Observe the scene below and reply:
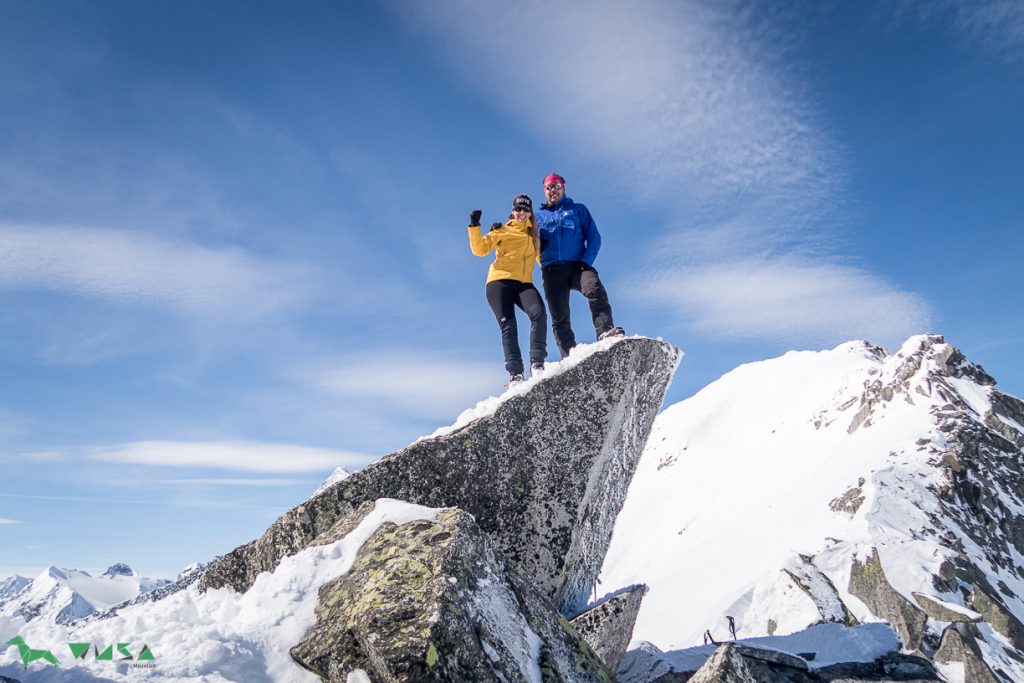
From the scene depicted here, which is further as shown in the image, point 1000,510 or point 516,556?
point 1000,510

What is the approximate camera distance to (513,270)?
1006 centimetres

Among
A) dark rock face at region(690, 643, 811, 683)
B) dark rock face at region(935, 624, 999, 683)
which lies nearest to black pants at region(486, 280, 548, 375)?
dark rock face at region(690, 643, 811, 683)

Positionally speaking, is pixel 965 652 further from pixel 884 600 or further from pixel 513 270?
pixel 513 270

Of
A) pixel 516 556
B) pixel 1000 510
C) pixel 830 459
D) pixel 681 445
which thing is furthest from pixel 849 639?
pixel 681 445

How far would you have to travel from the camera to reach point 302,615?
542 cm

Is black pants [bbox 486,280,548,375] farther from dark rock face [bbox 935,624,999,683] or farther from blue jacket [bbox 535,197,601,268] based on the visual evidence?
dark rock face [bbox 935,624,999,683]

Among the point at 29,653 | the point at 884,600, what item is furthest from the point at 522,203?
the point at 884,600

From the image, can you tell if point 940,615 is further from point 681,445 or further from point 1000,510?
point 681,445

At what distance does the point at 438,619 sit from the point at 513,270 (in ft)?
20.4

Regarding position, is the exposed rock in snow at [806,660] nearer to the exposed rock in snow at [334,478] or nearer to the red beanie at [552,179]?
the exposed rock in snow at [334,478]

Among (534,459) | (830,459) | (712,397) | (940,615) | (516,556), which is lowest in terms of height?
(940,615)

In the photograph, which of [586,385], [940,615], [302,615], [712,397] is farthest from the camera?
[712,397]

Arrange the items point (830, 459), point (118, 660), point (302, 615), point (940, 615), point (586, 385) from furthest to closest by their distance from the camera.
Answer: point (830, 459) < point (940, 615) < point (586, 385) < point (302, 615) < point (118, 660)

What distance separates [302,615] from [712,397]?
145m
